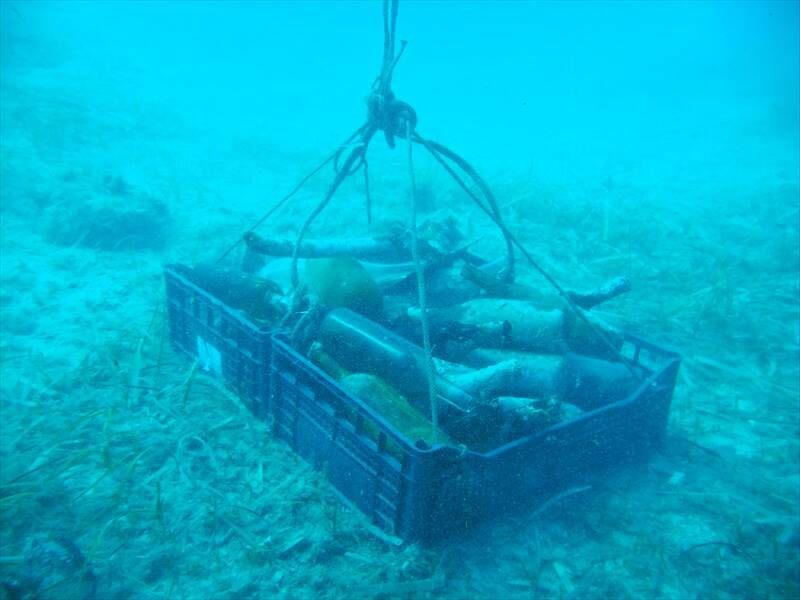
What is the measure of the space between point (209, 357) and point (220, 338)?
362 mm

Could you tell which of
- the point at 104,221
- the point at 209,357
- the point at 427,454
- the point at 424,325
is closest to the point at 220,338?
the point at 209,357

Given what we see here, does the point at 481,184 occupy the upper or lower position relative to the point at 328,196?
upper

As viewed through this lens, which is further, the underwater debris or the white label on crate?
the underwater debris

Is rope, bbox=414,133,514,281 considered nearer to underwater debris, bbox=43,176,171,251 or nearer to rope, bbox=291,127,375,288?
rope, bbox=291,127,375,288

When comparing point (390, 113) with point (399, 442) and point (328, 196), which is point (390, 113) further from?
point (399, 442)

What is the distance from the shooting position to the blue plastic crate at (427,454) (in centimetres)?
231

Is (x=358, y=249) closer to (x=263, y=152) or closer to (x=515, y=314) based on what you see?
(x=515, y=314)

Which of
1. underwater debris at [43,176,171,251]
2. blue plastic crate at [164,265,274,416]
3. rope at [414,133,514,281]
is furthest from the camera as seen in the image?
underwater debris at [43,176,171,251]

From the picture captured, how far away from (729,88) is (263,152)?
37.1 m

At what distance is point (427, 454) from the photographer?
6.97ft

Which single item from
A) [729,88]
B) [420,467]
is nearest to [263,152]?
[420,467]

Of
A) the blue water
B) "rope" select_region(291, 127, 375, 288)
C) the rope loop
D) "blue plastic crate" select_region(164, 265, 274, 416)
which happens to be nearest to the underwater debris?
the blue water

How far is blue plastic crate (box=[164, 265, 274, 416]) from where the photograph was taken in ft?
10.2

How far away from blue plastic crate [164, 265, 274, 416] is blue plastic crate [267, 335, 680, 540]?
157 mm
